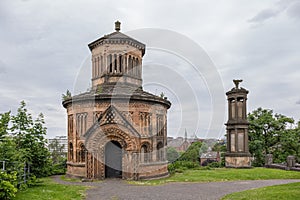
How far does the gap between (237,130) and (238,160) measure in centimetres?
318

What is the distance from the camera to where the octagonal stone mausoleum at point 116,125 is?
843 inches

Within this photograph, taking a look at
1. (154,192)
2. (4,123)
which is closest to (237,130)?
(154,192)

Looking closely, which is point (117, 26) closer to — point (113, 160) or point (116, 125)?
point (116, 125)

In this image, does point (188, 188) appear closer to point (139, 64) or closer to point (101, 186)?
point (101, 186)

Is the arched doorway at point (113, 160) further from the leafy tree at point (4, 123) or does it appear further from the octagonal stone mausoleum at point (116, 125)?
the leafy tree at point (4, 123)

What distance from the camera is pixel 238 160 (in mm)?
29578

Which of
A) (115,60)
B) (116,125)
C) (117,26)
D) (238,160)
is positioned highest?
(117,26)

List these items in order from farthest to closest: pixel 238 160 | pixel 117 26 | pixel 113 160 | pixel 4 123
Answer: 1. pixel 238 160
2. pixel 117 26
3. pixel 113 160
4. pixel 4 123

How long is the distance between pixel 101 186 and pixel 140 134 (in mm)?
5415

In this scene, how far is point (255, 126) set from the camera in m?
35.2

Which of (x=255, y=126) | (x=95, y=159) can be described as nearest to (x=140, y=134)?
(x=95, y=159)

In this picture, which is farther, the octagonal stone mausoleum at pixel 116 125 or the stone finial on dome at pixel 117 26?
the stone finial on dome at pixel 117 26

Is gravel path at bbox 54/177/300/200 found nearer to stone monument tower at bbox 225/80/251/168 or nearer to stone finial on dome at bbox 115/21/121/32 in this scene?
stone monument tower at bbox 225/80/251/168

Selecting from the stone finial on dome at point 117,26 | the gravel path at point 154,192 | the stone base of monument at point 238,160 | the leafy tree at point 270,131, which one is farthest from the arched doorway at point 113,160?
the leafy tree at point 270,131
